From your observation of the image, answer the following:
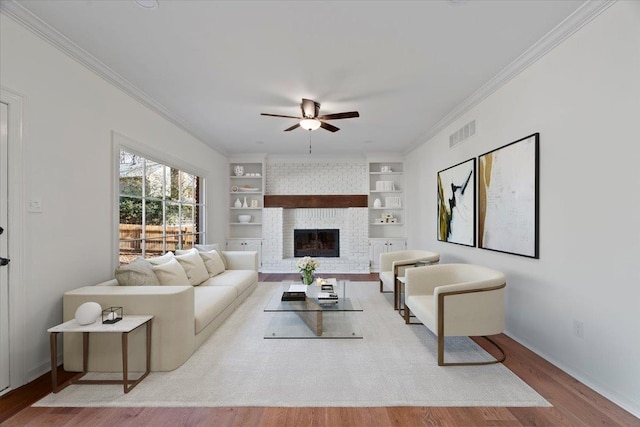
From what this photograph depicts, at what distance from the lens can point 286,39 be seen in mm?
2551

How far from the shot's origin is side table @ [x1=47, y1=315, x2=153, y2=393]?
7.00 ft

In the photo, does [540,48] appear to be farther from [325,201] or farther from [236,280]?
[325,201]

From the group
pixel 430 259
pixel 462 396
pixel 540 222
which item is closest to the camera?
pixel 462 396

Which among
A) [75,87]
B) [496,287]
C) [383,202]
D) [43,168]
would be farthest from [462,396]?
[383,202]

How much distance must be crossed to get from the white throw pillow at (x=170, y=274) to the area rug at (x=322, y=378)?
714 mm

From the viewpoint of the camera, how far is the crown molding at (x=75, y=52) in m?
2.17

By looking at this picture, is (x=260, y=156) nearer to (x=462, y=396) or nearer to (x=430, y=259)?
(x=430, y=259)

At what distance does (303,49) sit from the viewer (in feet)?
8.87

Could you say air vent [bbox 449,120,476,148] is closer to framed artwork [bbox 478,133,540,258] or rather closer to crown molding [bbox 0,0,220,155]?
framed artwork [bbox 478,133,540,258]

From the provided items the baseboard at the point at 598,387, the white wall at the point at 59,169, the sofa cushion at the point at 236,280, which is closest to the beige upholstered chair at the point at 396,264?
the baseboard at the point at 598,387

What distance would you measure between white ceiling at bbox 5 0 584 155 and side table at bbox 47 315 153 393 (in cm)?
226

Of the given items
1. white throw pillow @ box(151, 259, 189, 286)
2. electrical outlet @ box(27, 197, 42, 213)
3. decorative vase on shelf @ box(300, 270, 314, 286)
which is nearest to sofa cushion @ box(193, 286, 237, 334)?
white throw pillow @ box(151, 259, 189, 286)

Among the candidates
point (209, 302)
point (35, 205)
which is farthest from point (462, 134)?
point (35, 205)

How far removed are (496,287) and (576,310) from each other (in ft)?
1.80
